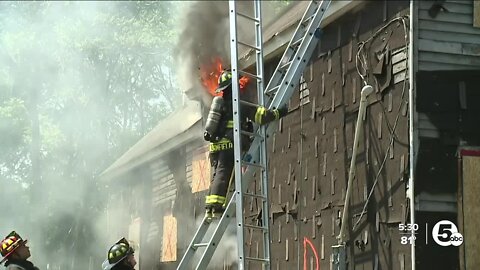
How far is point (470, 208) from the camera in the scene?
643cm

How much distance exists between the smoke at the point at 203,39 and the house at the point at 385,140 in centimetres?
152

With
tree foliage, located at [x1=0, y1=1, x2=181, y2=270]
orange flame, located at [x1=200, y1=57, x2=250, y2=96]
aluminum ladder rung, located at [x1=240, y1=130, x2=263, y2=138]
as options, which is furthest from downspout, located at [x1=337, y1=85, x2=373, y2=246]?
tree foliage, located at [x1=0, y1=1, x2=181, y2=270]

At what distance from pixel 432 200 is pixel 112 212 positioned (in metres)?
12.3

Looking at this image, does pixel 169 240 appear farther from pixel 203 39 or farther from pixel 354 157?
pixel 354 157

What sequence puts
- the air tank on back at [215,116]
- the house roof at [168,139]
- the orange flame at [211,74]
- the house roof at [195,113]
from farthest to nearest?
1. the house roof at [168,139]
2. the orange flame at [211,74]
3. the house roof at [195,113]
4. the air tank on back at [215,116]

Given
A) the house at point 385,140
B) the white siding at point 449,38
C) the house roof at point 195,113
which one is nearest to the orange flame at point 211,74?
the house roof at point 195,113

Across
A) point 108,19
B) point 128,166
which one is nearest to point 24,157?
point 128,166

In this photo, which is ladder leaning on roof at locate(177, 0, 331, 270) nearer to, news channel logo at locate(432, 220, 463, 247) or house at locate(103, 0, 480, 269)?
house at locate(103, 0, 480, 269)

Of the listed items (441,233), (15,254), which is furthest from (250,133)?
(15,254)

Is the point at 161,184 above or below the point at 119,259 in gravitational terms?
above

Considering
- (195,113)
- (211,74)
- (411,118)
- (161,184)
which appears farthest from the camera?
(161,184)

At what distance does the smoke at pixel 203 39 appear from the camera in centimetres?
1054

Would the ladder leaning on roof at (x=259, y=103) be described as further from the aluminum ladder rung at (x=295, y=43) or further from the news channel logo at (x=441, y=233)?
the news channel logo at (x=441, y=233)

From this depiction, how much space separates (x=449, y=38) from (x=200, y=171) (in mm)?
6139
